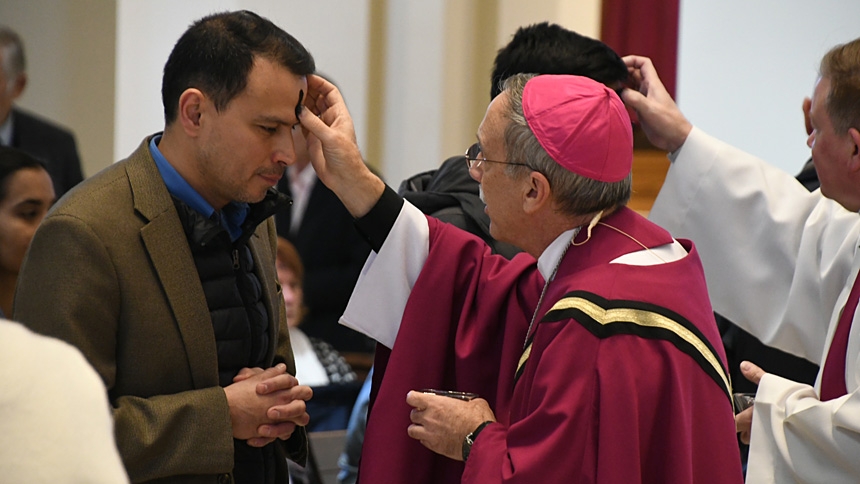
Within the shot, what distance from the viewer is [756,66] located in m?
5.92

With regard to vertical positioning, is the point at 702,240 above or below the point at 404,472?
above

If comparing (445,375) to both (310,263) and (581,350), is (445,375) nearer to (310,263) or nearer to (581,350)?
(581,350)

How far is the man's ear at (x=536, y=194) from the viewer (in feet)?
7.58

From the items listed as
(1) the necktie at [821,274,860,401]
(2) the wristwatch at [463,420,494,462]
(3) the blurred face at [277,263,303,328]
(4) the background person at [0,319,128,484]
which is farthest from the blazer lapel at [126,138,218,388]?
(3) the blurred face at [277,263,303,328]

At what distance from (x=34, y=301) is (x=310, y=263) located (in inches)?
148

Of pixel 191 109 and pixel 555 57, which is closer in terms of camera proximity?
pixel 191 109

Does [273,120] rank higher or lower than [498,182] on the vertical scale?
higher

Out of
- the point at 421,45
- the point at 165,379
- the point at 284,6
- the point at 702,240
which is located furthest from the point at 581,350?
the point at 284,6

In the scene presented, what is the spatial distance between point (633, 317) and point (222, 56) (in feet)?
3.34

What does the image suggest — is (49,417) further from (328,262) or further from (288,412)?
(328,262)

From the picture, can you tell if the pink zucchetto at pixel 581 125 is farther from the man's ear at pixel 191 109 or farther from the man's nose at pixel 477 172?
the man's ear at pixel 191 109

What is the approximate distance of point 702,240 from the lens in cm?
333

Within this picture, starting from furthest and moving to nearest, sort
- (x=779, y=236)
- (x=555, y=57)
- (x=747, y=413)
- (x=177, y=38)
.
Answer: (x=177, y=38) < (x=779, y=236) < (x=555, y=57) < (x=747, y=413)

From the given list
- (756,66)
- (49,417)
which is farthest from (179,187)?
(756,66)
